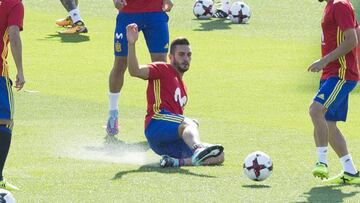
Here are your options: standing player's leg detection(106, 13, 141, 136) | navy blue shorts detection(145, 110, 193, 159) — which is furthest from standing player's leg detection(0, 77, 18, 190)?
standing player's leg detection(106, 13, 141, 136)

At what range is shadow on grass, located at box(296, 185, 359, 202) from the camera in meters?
9.32

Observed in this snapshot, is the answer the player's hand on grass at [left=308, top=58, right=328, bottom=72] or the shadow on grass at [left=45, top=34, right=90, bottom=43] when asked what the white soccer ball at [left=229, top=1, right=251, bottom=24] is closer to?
the shadow on grass at [left=45, top=34, right=90, bottom=43]

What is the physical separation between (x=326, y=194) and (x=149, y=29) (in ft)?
14.5

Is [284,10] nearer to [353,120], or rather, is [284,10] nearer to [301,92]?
[301,92]

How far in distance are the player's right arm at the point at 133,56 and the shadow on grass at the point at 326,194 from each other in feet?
7.86

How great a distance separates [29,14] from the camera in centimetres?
2619

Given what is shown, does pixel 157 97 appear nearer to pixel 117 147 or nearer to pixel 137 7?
pixel 117 147

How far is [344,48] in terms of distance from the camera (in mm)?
10070

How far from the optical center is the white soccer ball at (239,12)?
24.3m

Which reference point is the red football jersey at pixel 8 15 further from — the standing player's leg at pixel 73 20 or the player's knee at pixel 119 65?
the standing player's leg at pixel 73 20

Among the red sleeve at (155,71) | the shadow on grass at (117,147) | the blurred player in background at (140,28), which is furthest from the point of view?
the blurred player in background at (140,28)

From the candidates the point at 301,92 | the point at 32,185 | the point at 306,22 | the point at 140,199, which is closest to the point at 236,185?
the point at 140,199

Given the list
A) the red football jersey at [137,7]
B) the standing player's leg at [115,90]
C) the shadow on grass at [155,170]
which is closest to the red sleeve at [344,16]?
the shadow on grass at [155,170]

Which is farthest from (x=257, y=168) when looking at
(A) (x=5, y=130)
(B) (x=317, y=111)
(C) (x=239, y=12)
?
(C) (x=239, y=12)
